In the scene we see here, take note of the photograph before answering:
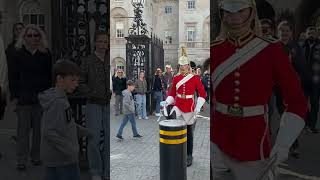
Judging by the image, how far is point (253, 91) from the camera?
13.7 feet

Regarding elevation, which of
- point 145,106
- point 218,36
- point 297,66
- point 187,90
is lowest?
point 145,106

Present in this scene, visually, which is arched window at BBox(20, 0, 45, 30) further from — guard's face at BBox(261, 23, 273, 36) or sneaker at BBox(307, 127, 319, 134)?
sneaker at BBox(307, 127, 319, 134)

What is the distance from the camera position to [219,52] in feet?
14.1

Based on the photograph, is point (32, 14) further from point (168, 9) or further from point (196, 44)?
point (168, 9)

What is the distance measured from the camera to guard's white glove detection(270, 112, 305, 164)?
421cm

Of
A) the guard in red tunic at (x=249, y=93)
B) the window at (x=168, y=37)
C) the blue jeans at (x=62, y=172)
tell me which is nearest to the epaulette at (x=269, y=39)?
the guard in red tunic at (x=249, y=93)

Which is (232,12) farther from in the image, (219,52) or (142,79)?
(142,79)

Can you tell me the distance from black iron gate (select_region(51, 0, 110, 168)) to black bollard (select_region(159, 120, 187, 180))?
70.6 inches

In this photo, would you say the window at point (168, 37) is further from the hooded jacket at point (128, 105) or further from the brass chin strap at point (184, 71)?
the brass chin strap at point (184, 71)

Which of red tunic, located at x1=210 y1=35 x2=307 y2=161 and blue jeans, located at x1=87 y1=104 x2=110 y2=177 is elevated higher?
red tunic, located at x1=210 y1=35 x2=307 y2=161

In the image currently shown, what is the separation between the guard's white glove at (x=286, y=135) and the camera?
421cm

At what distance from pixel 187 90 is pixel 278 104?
12.9ft

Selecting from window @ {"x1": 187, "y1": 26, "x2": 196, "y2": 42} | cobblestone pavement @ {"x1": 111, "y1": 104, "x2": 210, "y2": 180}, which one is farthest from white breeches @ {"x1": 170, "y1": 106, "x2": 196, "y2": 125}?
window @ {"x1": 187, "y1": 26, "x2": 196, "y2": 42}

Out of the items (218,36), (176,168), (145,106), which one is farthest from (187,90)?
(145,106)
